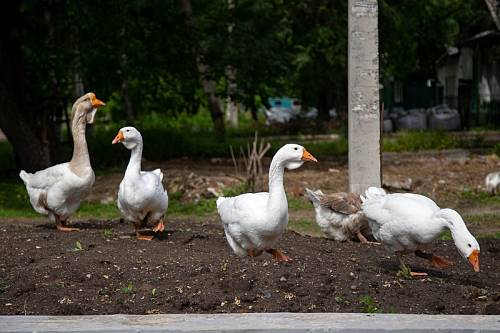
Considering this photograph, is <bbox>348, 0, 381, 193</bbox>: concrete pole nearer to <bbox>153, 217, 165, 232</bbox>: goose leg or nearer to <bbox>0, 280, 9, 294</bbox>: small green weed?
<bbox>153, 217, 165, 232</bbox>: goose leg

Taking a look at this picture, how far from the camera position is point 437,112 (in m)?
35.8

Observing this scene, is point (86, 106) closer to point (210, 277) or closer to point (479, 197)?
point (210, 277)

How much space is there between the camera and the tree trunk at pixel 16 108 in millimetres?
17594

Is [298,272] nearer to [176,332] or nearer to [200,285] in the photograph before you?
[200,285]

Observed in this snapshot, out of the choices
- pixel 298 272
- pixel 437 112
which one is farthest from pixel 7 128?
pixel 437 112

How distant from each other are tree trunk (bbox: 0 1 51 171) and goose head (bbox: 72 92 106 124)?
Result: 21.4ft

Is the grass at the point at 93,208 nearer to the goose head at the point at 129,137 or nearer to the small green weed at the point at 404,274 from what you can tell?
the goose head at the point at 129,137

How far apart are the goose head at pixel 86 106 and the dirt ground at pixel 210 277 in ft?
4.71

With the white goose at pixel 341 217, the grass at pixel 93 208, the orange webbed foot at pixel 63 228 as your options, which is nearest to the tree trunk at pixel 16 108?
the grass at pixel 93 208

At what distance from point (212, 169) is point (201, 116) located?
2329 cm

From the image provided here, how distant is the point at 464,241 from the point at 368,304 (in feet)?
3.57

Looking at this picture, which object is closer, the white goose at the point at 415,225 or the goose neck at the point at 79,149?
the white goose at the point at 415,225

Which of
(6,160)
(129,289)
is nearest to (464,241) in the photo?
(129,289)

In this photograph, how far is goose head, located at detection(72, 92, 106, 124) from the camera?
1130 cm
